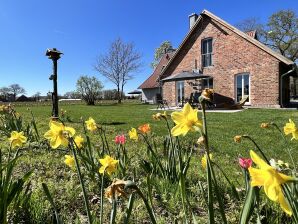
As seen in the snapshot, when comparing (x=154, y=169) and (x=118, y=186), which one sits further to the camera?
(x=154, y=169)

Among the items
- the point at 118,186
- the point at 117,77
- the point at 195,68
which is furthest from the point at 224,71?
the point at 117,77

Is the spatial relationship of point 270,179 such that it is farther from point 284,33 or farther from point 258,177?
point 284,33

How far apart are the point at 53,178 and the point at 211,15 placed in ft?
60.0

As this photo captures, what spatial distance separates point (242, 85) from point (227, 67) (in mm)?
1490

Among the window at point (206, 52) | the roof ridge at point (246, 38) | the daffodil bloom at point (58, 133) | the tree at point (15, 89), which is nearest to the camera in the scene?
the daffodil bloom at point (58, 133)

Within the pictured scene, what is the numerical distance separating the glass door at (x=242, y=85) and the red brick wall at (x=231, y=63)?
278 millimetres

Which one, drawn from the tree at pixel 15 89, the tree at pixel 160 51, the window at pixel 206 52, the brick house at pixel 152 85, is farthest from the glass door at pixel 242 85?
the tree at pixel 15 89

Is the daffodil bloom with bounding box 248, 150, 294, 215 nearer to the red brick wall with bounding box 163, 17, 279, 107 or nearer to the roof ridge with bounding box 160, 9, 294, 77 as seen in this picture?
the roof ridge with bounding box 160, 9, 294, 77

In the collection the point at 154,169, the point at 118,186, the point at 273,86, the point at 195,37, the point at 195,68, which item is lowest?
the point at 154,169

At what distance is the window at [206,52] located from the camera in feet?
65.3

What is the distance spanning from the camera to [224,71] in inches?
739

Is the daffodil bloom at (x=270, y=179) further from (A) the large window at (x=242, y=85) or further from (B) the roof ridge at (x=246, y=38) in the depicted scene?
(A) the large window at (x=242, y=85)

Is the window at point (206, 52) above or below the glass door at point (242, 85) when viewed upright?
above

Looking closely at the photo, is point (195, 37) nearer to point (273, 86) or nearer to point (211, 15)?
point (211, 15)
